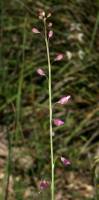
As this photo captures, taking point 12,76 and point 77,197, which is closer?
point 77,197

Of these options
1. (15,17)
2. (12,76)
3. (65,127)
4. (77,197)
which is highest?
(15,17)

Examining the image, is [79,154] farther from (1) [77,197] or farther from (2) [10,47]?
(2) [10,47]

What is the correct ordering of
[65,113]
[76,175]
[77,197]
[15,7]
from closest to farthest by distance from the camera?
[77,197], [76,175], [65,113], [15,7]

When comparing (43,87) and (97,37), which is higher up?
(97,37)

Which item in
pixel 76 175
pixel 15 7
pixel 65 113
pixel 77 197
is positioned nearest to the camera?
pixel 77 197

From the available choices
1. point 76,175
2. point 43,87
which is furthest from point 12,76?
point 76,175

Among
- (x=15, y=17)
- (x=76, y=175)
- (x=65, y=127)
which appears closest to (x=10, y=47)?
(x=15, y=17)
